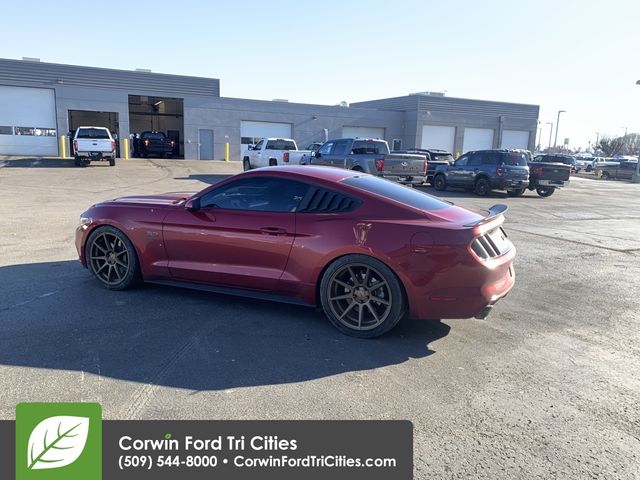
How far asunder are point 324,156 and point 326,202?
13.8m

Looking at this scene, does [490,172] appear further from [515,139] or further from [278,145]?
[515,139]

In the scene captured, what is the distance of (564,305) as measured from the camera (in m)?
5.73

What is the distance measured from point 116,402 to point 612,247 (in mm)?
9419

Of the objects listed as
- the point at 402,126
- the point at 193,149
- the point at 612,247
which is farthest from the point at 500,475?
the point at 402,126

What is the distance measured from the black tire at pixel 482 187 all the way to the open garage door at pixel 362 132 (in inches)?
909

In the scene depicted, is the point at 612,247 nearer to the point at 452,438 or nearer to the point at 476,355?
the point at 476,355

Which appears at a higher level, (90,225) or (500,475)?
(90,225)

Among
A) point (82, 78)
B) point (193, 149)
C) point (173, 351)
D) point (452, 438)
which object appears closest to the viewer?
point (452, 438)

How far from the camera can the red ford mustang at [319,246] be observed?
424cm

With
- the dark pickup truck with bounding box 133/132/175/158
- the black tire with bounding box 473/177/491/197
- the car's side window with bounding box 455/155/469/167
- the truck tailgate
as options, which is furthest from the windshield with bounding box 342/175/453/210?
the dark pickup truck with bounding box 133/132/175/158

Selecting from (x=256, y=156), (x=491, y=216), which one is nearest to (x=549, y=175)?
(x=256, y=156)

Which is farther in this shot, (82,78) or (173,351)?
(82,78)

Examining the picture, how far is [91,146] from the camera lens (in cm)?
2509

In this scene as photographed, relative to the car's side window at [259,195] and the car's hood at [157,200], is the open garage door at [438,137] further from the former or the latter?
the car's side window at [259,195]
